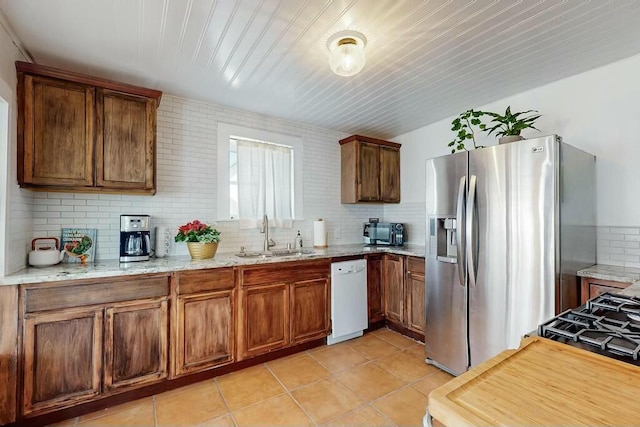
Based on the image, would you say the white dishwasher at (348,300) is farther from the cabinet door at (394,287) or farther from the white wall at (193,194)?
the white wall at (193,194)

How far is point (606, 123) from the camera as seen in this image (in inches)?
91.7

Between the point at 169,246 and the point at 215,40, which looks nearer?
the point at 215,40

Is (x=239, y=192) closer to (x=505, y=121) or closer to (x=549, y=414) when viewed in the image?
(x=505, y=121)

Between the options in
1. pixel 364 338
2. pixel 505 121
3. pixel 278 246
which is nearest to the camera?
pixel 505 121

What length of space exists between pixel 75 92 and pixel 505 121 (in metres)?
3.27

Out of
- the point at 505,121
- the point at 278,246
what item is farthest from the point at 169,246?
the point at 505,121

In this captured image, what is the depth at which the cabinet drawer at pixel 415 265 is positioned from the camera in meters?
2.96

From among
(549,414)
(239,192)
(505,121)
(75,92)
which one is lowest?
(549,414)

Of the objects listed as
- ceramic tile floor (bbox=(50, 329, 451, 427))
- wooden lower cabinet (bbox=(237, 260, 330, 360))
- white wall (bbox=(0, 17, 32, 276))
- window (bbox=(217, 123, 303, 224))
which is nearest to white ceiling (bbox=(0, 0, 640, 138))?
white wall (bbox=(0, 17, 32, 276))

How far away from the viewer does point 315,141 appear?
376cm

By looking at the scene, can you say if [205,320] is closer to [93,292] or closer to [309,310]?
A: [93,292]

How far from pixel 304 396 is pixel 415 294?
1494 millimetres

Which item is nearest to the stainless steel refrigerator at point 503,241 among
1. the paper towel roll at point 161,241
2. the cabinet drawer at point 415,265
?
the cabinet drawer at point 415,265

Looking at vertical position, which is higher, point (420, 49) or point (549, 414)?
point (420, 49)
